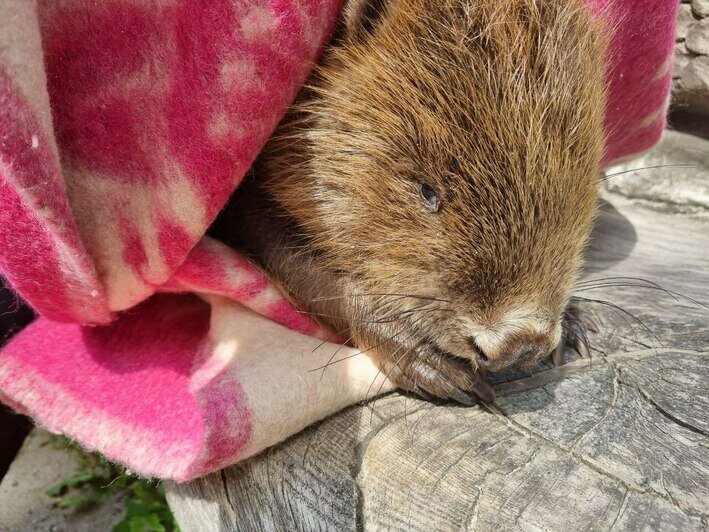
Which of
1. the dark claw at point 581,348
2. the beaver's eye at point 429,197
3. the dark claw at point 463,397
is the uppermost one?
the beaver's eye at point 429,197

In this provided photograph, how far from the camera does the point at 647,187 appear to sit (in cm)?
299

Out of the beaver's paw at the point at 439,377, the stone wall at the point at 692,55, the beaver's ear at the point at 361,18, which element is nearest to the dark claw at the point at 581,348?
the beaver's paw at the point at 439,377

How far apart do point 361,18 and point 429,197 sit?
47 centimetres

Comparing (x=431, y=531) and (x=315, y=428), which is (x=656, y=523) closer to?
(x=431, y=531)

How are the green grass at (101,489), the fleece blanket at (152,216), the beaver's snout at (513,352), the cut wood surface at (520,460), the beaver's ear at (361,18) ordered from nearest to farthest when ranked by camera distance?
1. the cut wood surface at (520,460)
2. the fleece blanket at (152,216)
3. the beaver's snout at (513,352)
4. the beaver's ear at (361,18)
5. the green grass at (101,489)

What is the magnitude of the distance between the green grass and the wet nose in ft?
5.53

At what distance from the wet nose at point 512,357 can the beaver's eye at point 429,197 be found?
0.32m

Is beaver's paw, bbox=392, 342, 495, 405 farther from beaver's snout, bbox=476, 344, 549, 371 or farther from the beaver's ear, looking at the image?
the beaver's ear

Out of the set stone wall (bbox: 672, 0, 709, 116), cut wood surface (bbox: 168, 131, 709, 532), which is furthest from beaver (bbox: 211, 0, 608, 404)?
stone wall (bbox: 672, 0, 709, 116)

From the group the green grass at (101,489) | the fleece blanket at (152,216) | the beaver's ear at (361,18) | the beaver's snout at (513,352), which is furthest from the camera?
the green grass at (101,489)

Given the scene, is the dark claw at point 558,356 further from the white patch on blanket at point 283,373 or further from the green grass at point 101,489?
the green grass at point 101,489

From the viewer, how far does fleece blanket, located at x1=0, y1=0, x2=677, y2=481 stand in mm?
1276

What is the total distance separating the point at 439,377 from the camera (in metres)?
1.54

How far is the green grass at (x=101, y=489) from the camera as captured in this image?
2.59 m
